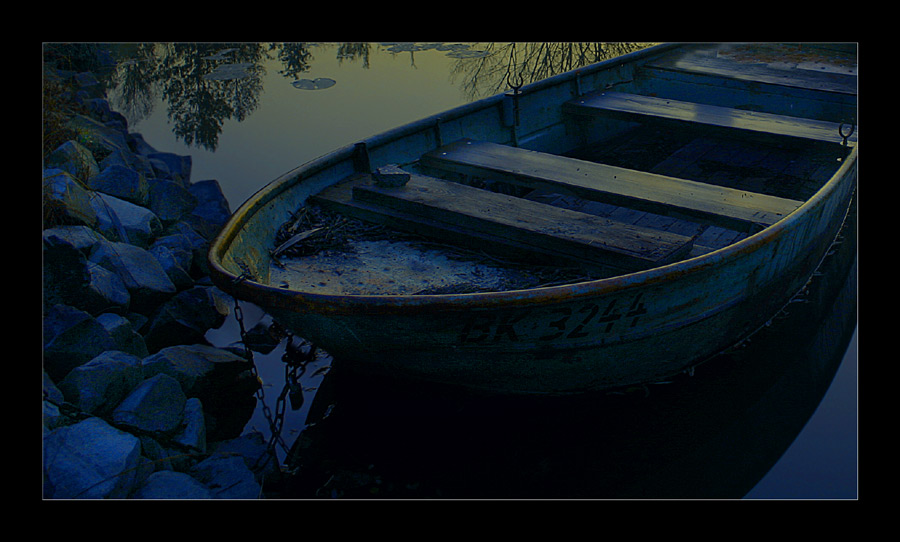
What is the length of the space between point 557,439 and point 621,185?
1.75 meters

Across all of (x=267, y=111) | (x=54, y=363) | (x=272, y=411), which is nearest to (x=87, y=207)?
(x=54, y=363)

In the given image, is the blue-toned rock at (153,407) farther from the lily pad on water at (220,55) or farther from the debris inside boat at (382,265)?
the lily pad on water at (220,55)

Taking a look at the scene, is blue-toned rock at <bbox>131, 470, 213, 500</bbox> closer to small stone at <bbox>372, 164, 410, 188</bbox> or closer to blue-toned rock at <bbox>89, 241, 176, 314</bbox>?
blue-toned rock at <bbox>89, 241, 176, 314</bbox>

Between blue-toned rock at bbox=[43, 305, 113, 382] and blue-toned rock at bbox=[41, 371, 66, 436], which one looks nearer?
blue-toned rock at bbox=[41, 371, 66, 436]

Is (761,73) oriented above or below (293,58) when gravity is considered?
below

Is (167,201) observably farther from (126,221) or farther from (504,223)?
(504,223)

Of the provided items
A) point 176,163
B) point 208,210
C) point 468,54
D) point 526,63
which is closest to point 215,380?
point 208,210

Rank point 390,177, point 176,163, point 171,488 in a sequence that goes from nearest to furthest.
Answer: point 171,488 → point 390,177 → point 176,163

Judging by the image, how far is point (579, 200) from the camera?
5523 mm

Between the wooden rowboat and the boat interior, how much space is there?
0.05 ft

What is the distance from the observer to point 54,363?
13.1 feet

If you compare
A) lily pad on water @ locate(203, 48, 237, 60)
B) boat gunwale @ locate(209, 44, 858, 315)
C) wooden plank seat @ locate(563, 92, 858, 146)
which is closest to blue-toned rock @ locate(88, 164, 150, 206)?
boat gunwale @ locate(209, 44, 858, 315)

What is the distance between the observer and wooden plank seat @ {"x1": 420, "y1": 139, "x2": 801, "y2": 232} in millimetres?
4676

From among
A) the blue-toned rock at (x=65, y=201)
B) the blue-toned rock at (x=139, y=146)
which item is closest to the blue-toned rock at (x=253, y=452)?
the blue-toned rock at (x=65, y=201)
